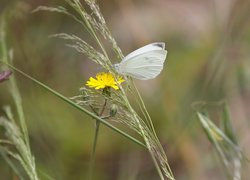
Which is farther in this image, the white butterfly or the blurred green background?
the blurred green background

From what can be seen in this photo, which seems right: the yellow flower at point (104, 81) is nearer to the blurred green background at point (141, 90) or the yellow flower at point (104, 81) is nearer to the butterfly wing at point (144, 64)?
the butterfly wing at point (144, 64)

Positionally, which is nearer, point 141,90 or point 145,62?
point 145,62

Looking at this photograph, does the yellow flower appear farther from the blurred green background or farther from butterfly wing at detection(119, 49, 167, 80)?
the blurred green background

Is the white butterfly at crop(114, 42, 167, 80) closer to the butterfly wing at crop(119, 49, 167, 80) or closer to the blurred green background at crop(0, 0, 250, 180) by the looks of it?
the butterfly wing at crop(119, 49, 167, 80)

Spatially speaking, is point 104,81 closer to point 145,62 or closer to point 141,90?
point 145,62

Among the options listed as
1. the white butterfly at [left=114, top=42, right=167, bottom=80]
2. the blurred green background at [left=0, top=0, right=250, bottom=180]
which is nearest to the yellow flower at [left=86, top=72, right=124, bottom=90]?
the white butterfly at [left=114, top=42, right=167, bottom=80]

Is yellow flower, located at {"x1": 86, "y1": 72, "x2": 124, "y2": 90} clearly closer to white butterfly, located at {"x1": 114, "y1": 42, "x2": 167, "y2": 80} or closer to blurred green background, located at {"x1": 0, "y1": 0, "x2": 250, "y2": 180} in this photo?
white butterfly, located at {"x1": 114, "y1": 42, "x2": 167, "y2": 80}

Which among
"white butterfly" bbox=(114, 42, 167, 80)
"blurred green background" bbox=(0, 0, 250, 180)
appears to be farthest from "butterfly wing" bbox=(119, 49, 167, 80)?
"blurred green background" bbox=(0, 0, 250, 180)

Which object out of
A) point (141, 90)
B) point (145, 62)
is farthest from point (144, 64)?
point (141, 90)
